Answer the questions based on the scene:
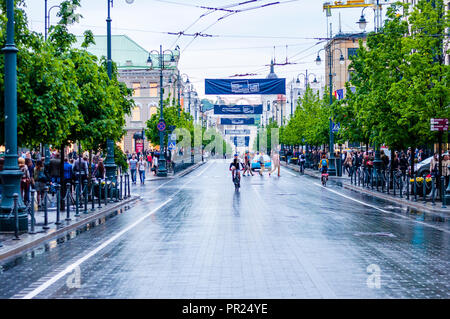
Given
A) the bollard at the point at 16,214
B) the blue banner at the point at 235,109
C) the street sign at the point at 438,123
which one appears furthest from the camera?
the blue banner at the point at 235,109

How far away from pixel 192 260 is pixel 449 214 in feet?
37.7

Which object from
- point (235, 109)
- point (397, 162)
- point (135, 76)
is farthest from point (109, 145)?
point (135, 76)

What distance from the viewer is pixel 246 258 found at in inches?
417

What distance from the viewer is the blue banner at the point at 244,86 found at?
4256cm

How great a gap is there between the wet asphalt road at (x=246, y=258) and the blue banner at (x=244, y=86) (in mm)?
24363

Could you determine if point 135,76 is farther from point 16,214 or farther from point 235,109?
point 16,214

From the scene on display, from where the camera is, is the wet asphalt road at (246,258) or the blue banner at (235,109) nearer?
the wet asphalt road at (246,258)

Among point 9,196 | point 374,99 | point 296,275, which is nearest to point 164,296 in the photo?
point 296,275

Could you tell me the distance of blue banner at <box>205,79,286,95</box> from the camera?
42562 millimetres

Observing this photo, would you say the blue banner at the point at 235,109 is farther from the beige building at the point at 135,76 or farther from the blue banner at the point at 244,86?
the beige building at the point at 135,76

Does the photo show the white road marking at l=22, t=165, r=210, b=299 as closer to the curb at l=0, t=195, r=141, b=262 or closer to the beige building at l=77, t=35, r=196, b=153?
the curb at l=0, t=195, r=141, b=262

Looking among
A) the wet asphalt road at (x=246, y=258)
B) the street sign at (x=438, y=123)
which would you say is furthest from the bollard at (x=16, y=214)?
Result: the street sign at (x=438, y=123)

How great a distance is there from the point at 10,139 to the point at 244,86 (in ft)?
95.3

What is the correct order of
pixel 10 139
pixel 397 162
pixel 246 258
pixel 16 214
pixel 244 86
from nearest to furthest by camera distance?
pixel 246 258 → pixel 16 214 → pixel 10 139 → pixel 397 162 → pixel 244 86
